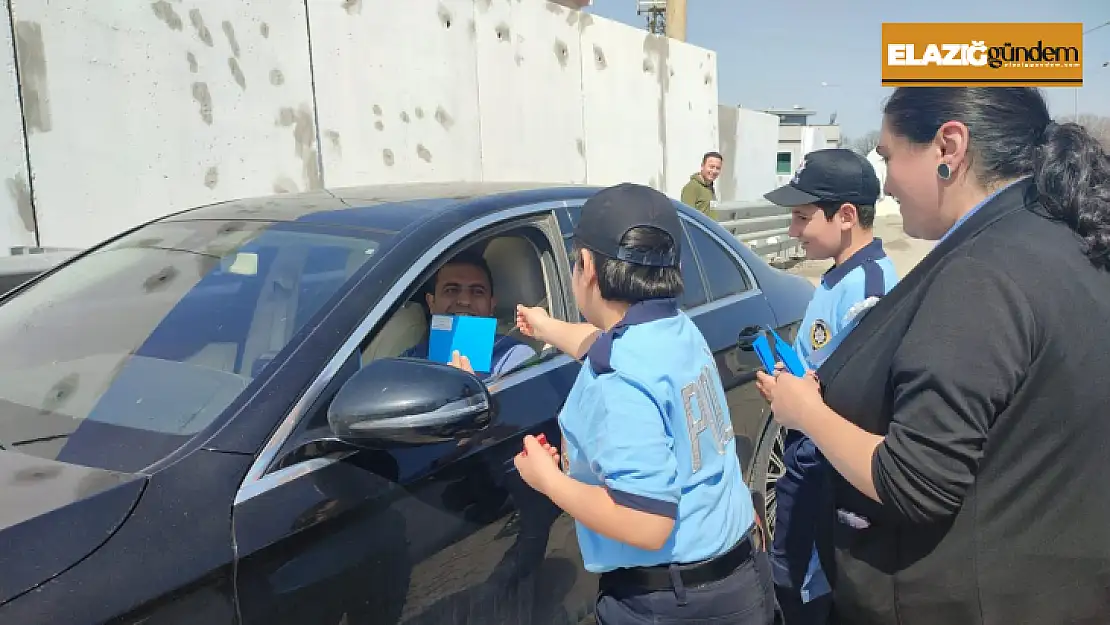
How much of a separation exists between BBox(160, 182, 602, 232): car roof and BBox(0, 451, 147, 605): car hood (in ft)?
3.27

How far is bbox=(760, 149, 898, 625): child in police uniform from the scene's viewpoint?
2498 mm

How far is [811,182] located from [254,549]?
2.15m

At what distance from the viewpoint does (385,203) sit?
2.49m

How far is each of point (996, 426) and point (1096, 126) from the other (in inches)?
30.1

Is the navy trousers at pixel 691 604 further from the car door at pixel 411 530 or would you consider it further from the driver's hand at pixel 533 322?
the driver's hand at pixel 533 322

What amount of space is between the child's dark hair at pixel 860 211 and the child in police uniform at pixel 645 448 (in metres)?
1.27

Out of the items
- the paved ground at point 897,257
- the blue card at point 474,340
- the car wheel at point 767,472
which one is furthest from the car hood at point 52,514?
the paved ground at point 897,257

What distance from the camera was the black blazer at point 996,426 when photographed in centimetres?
130

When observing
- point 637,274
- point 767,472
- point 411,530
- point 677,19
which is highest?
point 677,19

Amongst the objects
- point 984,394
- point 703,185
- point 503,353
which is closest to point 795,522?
point 503,353

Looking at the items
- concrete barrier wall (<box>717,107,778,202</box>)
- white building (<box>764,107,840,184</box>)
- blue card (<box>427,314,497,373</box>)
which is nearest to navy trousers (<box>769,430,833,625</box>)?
blue card (<box>427,314,497,373</box>)

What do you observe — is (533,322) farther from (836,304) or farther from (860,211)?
(860,211)

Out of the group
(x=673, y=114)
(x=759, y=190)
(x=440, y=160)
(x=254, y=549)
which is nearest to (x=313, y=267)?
(x=254, y=549)

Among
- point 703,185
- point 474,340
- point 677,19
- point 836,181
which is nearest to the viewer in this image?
point 474,340
